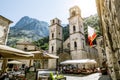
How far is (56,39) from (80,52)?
27.7 ft

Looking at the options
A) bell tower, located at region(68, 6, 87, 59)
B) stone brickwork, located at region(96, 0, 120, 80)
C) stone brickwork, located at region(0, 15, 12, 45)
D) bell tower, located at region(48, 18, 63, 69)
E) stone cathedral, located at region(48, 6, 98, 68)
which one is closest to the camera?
stone brickwork, located at region(96, 0, 120, 80)

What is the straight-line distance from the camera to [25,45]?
39.1 m

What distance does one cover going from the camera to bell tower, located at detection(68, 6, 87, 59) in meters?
26.1

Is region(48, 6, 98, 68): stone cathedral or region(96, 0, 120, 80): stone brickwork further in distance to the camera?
region(48, 6, 98, 68): stone cathedral

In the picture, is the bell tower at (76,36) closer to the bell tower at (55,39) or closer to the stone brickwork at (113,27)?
the bell tower at (55,39)

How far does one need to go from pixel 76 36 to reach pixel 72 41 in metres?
1.71

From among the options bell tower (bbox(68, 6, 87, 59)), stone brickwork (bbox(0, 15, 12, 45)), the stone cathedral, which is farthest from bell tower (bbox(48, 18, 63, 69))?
stone brickwork (bbox(0, 15, 12, 45))

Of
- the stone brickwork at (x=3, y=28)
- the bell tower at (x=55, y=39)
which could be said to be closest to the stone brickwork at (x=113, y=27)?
the stone brickwork at (x=3, y=28)

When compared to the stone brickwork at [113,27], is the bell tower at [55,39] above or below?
above

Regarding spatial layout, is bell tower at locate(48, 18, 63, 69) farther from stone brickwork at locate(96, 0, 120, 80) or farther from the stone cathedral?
stone brickwork at locate(96, 0, 120, 80)

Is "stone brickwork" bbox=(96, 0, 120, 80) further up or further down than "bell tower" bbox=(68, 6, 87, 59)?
further down

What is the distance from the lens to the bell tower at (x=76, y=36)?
85.7 feet

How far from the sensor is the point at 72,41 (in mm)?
28156

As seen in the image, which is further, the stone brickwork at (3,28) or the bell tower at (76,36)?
the bell tower at (76,36)
